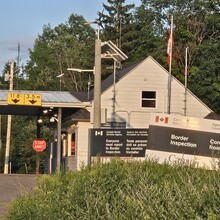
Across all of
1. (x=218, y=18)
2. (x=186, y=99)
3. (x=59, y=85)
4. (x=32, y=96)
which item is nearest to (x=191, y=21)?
(x=218, y=18)

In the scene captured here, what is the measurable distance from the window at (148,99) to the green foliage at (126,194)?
26.6 m

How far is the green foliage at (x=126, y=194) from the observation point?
652cm

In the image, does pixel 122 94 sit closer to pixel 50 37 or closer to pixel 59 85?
pixel 59 85

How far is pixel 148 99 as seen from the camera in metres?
38.0

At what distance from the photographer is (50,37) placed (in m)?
107

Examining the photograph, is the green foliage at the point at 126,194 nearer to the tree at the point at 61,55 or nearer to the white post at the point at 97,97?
the white post at the point at 97,97

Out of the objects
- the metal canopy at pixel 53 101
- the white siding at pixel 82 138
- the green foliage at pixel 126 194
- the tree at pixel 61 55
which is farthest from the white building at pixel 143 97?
the tree at pixel 61 55

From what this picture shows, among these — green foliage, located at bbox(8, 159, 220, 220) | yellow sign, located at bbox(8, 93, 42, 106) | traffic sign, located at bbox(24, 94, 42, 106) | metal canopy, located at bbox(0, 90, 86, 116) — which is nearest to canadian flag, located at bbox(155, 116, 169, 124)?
green foliage, located at bbox(8, 159, 220, 220)

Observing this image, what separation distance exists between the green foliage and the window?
26.6 metres

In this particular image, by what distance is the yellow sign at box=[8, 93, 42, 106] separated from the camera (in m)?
29.0

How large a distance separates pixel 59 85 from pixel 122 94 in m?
38.7

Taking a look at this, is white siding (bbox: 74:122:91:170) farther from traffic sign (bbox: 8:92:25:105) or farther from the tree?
the tree

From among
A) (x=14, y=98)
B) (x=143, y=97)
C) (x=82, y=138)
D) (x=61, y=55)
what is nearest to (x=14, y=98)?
(x=14, y=98)

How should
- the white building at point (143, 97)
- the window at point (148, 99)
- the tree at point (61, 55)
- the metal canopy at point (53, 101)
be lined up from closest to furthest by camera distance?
the metal canopy at point (53, 101)
the white building at point (143, 97)
the window at point (148, 99)
the tree at point (61, 55)
